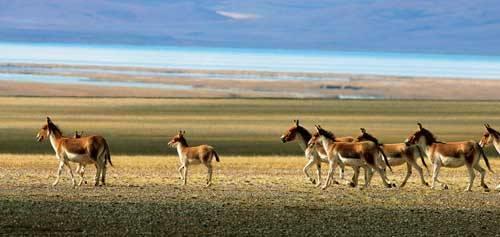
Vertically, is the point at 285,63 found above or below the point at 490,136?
above

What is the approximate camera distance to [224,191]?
22.5 metres

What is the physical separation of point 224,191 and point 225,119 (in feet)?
81.5

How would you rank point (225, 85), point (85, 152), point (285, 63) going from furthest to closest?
point (285, 63)
point (225, 85)
point (85, 152)

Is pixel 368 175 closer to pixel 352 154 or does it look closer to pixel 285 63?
pixel 352 154

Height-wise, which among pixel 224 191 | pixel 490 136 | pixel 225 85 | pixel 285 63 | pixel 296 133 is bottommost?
pixel 224 191

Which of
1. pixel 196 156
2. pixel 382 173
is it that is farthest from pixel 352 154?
pixel 196 156

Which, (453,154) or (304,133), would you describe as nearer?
(453,154)

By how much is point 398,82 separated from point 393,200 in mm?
61915

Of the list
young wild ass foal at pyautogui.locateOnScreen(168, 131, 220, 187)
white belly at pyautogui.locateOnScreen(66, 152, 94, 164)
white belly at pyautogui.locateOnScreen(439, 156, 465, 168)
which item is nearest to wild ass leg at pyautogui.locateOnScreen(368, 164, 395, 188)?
white belly at pyautogui.locateOnScreen(439, 156, 465, 168)

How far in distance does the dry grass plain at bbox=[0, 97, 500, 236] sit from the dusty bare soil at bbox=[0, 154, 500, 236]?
0.02 metres

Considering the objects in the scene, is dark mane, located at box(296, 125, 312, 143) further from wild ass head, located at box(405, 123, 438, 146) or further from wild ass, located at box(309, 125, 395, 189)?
wild ass head, located at box(405, 123, 438, 146)

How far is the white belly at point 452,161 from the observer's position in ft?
78.0

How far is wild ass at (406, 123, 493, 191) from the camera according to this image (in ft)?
77.6

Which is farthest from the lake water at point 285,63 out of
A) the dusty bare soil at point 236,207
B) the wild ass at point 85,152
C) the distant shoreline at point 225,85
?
the wild ass at point 85,152
